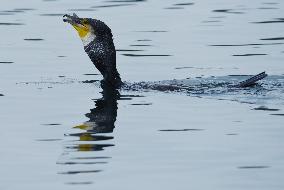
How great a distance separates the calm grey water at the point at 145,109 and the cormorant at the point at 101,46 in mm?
223

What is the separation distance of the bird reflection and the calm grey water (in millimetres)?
15

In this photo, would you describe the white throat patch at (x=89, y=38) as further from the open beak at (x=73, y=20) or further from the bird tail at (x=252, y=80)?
the bird tail at (x=252, y=80)

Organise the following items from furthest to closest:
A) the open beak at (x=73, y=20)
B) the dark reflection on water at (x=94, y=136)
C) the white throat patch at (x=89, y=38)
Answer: the white throat patch at (x=89, y=38) → the open beak at (x=73, y=20) → the dark reflection on water at (x=94, y=136)

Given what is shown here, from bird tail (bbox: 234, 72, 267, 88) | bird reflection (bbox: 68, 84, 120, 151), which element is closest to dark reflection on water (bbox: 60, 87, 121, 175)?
bird reflection (bbox: 68, 84, 120, 151)

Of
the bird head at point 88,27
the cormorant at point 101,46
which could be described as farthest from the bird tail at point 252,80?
the bird head at point 88,27

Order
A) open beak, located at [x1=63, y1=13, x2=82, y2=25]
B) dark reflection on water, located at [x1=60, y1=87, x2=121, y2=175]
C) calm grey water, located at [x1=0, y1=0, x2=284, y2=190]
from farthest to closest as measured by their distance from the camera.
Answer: open beak, located at [x1=63, y1=13, x2=82, y2=25] → dark reflection on water, located at [x1=60, y1=87, x2=121, y2=175] → calm grey water, located at [x1=0, y1=0, x2=284, y2=190]

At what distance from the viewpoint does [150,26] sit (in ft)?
68.6

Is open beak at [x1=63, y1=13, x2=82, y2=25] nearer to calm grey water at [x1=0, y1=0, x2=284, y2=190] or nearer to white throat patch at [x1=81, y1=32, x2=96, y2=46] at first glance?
white throat patch at [x1=81, y1=32, x2=96, y2=46]

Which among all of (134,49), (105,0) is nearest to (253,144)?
(134,49)

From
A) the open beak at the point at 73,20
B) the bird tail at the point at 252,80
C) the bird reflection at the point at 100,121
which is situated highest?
the open beak at the point at 73,20

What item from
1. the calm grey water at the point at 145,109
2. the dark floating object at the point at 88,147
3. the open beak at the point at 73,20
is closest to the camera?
the calm grey water at the point at 145,109

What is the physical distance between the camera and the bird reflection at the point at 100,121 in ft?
34.8

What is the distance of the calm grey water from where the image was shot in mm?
9453

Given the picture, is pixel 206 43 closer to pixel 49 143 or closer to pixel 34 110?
pixel 34 110
